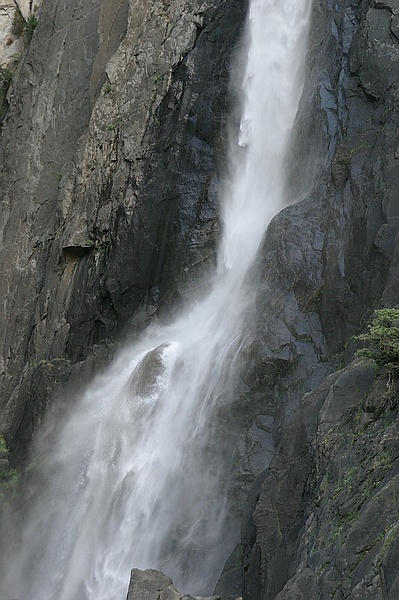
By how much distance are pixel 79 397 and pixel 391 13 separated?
1123 cm

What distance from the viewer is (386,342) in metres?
9.16

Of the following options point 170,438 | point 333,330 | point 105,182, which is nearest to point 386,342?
point 333,330

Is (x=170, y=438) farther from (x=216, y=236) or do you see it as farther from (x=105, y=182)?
(x=105, y=182)

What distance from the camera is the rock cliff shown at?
9602mm

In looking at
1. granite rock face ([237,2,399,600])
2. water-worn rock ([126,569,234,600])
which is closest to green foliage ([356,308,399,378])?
granite rock face ([237,2,399,600])

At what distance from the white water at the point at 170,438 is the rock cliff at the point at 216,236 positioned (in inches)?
30.2

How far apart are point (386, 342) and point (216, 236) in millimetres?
11195

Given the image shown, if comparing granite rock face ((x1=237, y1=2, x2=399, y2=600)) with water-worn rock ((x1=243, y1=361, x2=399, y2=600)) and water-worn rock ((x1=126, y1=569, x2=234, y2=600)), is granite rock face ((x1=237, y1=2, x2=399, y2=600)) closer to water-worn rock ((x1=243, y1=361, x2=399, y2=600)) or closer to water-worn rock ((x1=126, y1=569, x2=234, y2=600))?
water-worn rock ((x1=243, y1=361, x2=399, y2=600))

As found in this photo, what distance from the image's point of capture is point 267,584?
10078 mm

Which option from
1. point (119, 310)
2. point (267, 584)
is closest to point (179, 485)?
point (267, 584)

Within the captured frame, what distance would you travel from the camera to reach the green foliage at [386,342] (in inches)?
359

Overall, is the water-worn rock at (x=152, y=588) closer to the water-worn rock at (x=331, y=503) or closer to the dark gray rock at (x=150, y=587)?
the dark gray rock at (x=150, y=587)

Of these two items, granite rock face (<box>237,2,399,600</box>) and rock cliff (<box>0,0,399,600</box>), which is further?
rock cliff (<box>0,0,399,600</box>)

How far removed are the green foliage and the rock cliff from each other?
0.47 meters
